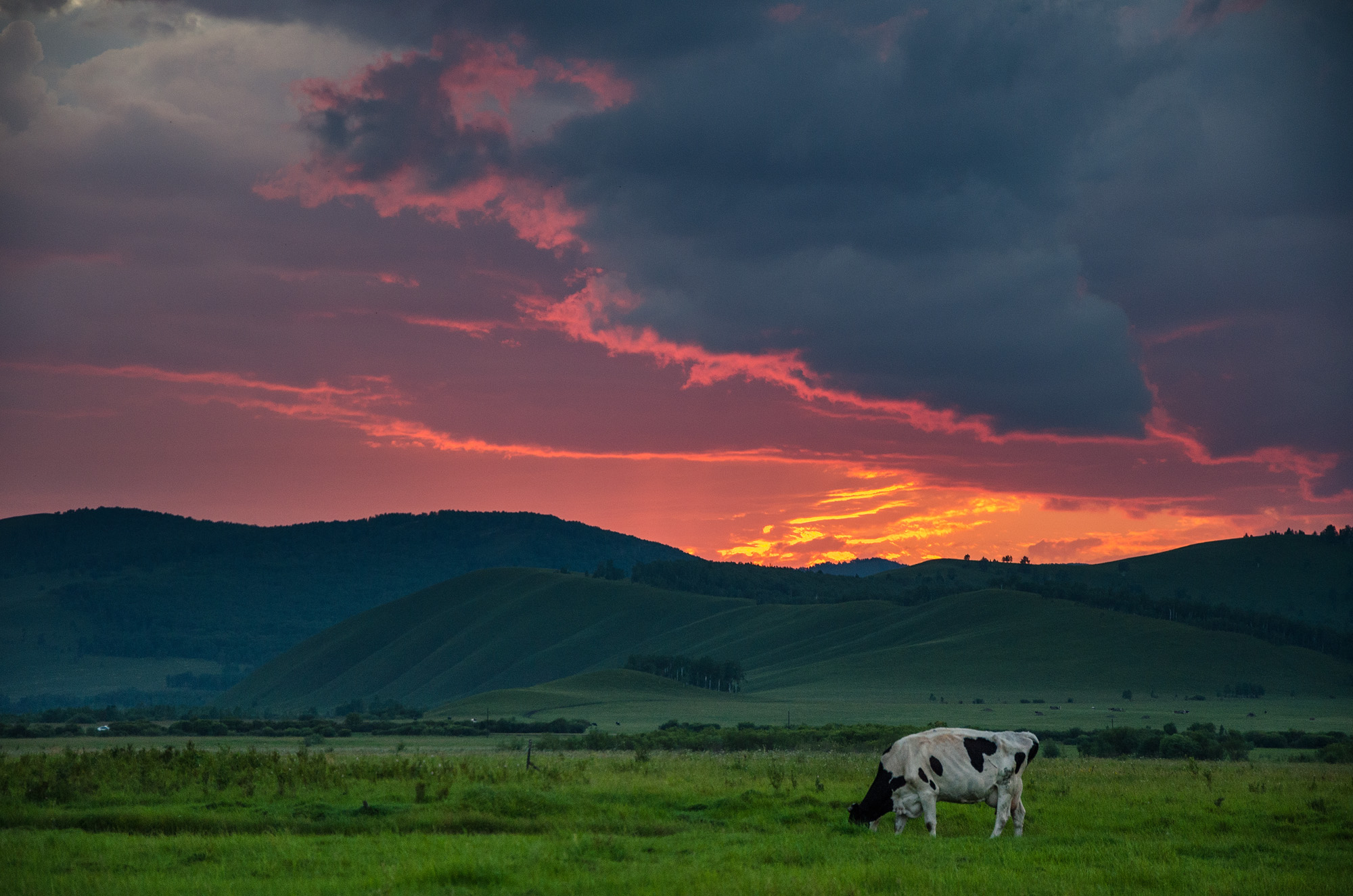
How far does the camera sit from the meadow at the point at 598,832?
64.2 ft

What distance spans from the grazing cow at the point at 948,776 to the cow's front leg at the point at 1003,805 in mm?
15

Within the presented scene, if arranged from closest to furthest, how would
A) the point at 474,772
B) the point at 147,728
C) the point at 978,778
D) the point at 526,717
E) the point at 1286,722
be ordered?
the point at 978,778 < the point at 474,772 < the point at 147,728 < the point at 1286,722 < the point at 526,717

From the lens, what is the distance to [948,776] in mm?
26031

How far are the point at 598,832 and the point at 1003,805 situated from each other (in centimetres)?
917

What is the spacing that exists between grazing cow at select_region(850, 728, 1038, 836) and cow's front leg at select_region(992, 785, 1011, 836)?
15 mm

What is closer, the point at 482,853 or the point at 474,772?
the point at 482,853

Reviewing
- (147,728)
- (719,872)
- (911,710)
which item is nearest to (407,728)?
(147,728)

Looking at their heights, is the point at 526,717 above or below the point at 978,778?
below

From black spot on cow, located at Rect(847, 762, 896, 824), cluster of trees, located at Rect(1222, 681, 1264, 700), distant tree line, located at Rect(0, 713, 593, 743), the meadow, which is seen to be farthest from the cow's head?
cluster of trees, located at Rect(1222, 681, 1264, 700)

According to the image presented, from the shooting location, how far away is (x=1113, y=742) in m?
80.6

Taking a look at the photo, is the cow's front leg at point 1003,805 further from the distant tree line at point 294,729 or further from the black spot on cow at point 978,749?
the distant tree line at point 294,729

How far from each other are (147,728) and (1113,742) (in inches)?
3676

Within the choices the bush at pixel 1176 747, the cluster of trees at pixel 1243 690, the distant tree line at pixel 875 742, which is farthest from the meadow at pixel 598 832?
the cluster of trees at pixel 1243 690

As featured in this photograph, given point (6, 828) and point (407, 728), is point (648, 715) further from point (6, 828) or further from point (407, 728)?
point (6, 828)
